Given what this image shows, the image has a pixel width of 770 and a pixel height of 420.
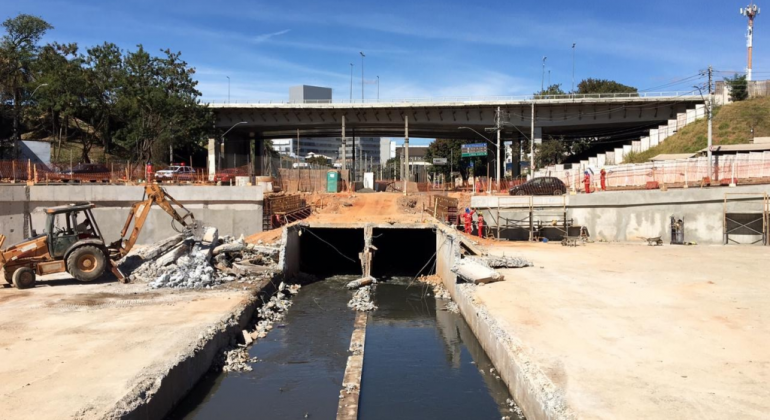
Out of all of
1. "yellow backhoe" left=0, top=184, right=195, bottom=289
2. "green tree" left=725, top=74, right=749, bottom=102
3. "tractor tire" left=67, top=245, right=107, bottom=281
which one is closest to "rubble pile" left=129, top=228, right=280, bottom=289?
"tractor tire" left=67, top=245, right=107, bottom=281

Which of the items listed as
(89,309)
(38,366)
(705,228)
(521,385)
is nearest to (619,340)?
(521,385)

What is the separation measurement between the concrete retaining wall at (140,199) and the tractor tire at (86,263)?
13.9m

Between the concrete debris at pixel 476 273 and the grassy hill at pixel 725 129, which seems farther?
the grassy hill at pixel 725 129

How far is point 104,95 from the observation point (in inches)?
2267

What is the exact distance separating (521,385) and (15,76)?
6168 cm

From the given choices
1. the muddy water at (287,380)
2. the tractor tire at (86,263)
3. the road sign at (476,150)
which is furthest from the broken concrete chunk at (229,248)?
the road sign at (476,150)

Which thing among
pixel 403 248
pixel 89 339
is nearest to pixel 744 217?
pixel 403 248

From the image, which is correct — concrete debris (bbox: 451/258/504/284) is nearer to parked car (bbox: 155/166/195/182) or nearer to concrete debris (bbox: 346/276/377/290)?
concrete debris (bbox: 346/276/377/290)

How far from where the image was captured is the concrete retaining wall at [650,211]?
28.9 m

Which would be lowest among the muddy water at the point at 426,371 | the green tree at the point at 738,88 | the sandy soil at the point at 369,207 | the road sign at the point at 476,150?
the muddy water at the point at 426,371

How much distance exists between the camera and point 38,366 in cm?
1100

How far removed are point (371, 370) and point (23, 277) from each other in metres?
13.0

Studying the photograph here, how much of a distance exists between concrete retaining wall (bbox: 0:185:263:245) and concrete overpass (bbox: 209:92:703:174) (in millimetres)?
26445

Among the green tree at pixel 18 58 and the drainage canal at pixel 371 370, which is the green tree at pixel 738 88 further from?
the green tree at pixel 18 58
